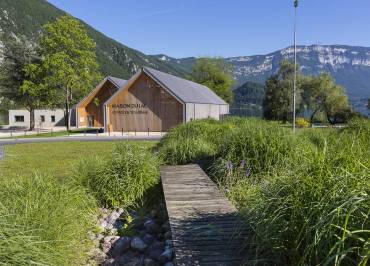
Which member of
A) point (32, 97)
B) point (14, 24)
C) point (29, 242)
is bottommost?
point (29, 242)

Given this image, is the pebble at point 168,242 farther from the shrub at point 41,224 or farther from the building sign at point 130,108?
the building sign at point 130,108

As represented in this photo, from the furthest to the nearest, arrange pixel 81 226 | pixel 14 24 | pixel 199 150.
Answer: pixel 14 24 → pixel 199 150 → pixel 81 226

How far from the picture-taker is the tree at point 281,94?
48094 mm

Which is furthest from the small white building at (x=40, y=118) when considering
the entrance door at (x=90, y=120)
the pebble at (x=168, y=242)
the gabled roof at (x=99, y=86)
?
the pebble at (x=168, y=242)

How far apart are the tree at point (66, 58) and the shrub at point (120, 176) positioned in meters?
28.3

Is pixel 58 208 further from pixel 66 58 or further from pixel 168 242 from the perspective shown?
pixel 66 58

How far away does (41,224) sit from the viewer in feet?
12.5

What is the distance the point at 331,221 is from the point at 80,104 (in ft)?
125

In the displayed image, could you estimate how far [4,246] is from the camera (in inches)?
110

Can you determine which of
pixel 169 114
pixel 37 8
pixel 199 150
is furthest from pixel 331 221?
pixel 37 8

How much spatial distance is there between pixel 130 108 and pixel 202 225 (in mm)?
28563

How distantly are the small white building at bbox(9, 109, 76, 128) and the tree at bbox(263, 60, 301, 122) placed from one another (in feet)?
100.0

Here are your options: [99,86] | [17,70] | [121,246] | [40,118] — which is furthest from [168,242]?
[40,118]

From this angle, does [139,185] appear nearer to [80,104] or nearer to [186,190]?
[186,190]
